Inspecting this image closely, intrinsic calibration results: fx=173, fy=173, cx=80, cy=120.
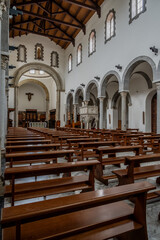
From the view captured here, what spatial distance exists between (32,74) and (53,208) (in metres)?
23.3

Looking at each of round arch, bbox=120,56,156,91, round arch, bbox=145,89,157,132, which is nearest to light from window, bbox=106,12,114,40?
round arch, bbox=120,56,156,91

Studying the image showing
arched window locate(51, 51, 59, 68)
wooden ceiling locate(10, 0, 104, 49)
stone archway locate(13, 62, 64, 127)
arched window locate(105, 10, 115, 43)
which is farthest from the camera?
arched window locate(51, 51, 59, 68)

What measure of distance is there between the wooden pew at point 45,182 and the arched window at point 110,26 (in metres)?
11.1

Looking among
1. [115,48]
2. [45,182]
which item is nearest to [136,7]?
[115,48]

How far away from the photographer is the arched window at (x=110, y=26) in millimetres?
11238

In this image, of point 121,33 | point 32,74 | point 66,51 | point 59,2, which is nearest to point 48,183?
point 121,33

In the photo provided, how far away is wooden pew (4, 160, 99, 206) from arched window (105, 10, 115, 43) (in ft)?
36.4

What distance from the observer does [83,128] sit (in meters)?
15.5

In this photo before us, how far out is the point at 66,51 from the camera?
20.0 meters

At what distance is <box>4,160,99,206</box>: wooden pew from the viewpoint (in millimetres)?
1946

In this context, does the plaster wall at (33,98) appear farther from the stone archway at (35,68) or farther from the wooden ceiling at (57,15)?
the wooden ceiling at (57,15)

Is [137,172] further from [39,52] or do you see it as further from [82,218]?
[39,52]

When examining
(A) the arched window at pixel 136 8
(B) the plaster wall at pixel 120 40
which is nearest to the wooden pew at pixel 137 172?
(B) the plaster wall at pixel 120 40

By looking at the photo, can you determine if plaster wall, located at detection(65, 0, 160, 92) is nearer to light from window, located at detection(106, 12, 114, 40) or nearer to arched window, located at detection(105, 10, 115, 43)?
arched window, located at detection(105, 10, 115, 43)
